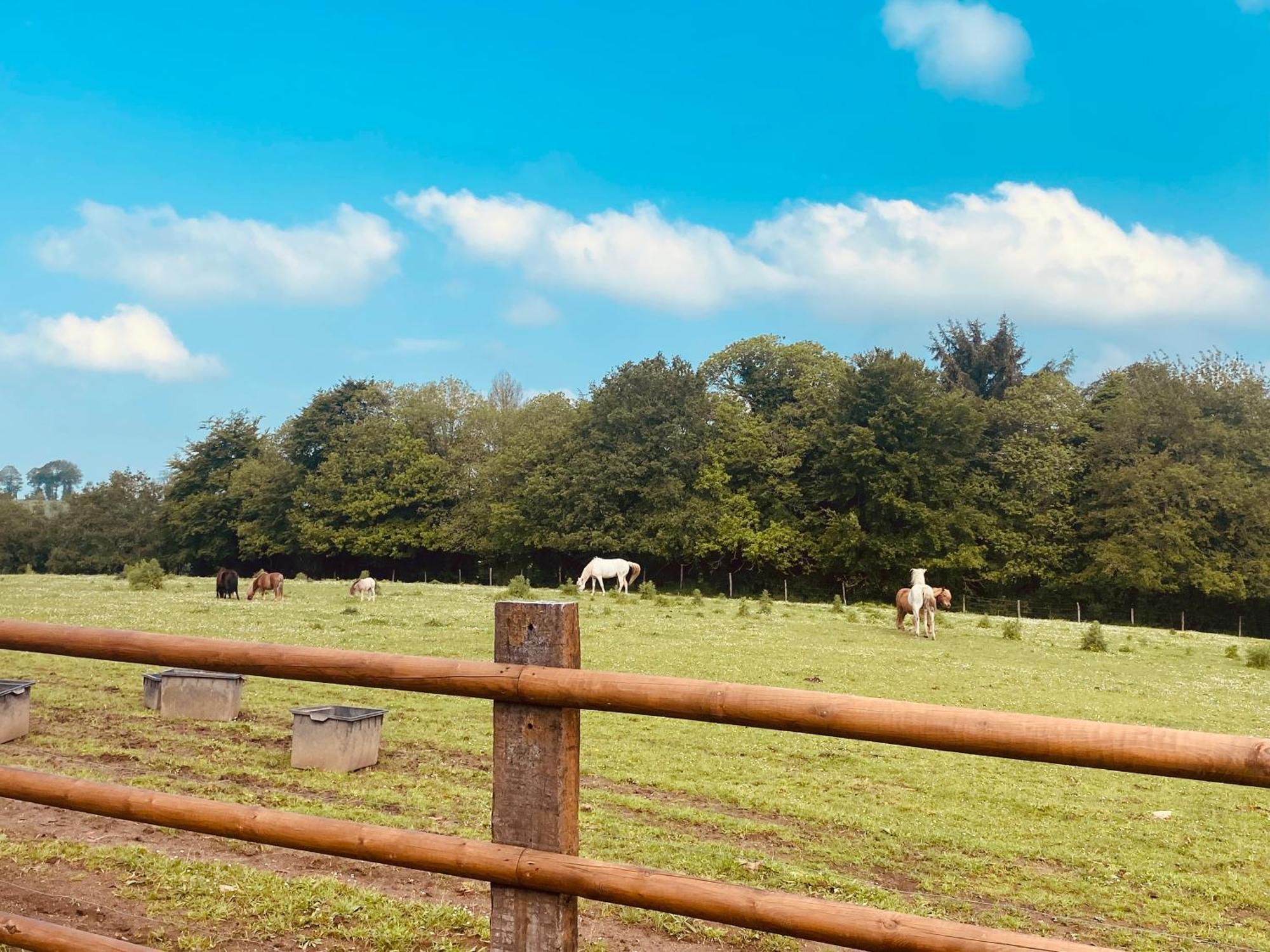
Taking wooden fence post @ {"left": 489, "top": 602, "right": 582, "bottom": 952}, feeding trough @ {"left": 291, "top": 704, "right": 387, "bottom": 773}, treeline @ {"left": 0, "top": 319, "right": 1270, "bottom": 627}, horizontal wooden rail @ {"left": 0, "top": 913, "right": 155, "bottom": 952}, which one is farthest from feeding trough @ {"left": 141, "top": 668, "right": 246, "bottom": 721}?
treeline @ {"left": 0, "top": 319, "right": 1270, "bottom": 627}

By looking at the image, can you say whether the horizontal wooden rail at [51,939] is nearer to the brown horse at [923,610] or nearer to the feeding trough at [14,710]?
the feeding trough at [14,710]

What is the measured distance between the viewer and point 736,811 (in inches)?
316

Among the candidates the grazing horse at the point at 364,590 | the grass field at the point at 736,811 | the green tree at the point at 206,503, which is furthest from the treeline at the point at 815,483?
Result: the grass field at the point at 736,811

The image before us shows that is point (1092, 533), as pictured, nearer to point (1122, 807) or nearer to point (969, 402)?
point (969, 402)

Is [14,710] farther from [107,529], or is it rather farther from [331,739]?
[107,529]

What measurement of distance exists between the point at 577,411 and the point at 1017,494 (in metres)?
27.2

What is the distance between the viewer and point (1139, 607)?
48000 mm

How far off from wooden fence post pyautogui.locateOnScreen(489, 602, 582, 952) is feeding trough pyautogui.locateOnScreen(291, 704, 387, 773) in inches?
235

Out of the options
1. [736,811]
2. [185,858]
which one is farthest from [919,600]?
[185,858]

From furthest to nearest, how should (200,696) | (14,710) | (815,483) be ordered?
(815,483), (200,696), (14,710)

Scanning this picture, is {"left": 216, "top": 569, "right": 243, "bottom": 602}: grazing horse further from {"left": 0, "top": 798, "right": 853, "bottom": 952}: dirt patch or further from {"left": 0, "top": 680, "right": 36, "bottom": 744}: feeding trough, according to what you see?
{"left": 0, "top": 798, "right": 853, "bottom": 952}: dirt patch

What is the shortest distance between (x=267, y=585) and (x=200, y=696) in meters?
20.9

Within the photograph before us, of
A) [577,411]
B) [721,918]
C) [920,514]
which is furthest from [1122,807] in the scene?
[577,411]

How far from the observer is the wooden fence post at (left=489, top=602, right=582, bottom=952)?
297 cm
